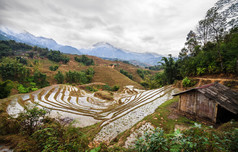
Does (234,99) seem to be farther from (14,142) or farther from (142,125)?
(14,142)

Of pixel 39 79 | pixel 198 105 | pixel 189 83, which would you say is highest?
pixel 189 83

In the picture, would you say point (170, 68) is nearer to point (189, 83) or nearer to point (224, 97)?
point (189, 83)

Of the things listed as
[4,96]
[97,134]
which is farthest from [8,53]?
[97,134]

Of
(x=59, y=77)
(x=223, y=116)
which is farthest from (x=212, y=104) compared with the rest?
(x=59, y=77)

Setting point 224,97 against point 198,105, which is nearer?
point 224,97

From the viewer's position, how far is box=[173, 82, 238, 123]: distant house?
665 centimetres

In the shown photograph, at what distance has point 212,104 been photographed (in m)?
6.95

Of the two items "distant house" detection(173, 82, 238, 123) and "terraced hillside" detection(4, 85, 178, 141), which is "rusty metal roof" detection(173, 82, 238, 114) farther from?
"terraced hillside" detection(4, 85, 178, 141)

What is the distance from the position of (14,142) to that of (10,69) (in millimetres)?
44103

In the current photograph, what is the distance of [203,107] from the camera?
7500 mm

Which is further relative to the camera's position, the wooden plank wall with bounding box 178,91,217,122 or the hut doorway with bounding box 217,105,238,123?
the wooden plank wall with bounding box 178,91,217,122

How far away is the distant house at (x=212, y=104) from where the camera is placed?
6.65m

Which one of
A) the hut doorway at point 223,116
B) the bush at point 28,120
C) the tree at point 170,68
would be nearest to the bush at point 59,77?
the tree at point 170,68

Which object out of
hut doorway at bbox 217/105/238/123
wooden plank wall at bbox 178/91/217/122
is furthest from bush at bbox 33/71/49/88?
hut doorway at bbox 217/105/238/123
